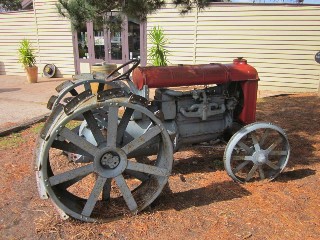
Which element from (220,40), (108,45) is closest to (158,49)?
(220,40)

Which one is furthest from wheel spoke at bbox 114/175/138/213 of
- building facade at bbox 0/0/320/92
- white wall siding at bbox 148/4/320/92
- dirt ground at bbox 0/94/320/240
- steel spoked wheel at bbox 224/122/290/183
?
white wall siding at bbox 148/4/320/92

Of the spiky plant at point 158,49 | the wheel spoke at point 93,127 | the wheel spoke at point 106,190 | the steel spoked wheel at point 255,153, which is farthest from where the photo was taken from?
the spiky plant at point 158,49

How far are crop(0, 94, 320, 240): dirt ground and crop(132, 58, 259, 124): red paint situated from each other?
0.87 meters

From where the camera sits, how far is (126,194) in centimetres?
276

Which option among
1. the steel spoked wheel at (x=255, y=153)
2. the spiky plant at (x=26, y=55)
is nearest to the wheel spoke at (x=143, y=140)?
the steel spoked wheel at (x=255, y=153)

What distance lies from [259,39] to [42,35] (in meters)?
7.84

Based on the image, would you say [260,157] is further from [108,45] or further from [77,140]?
[108,45]

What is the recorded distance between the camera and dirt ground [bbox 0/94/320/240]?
267cm

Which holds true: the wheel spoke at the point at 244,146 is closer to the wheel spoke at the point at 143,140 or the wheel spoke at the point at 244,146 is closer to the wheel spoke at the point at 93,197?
the wheel spoke at the point at 143,140

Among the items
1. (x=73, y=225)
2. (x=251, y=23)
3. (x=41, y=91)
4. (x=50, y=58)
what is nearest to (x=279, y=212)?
(x=73, y=225)

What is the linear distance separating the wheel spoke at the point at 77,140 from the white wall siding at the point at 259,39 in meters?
7.43

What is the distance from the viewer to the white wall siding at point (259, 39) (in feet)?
28.2

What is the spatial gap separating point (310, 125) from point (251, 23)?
4445 mm

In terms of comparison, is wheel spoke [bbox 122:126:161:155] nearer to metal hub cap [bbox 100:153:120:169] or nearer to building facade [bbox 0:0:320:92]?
metal hub cap [bbox 100:153:120:169]
